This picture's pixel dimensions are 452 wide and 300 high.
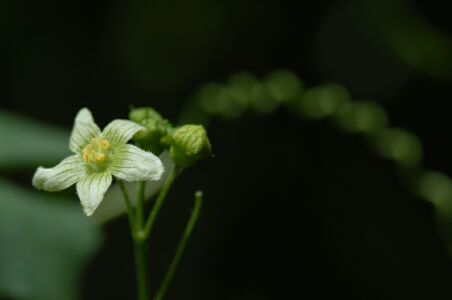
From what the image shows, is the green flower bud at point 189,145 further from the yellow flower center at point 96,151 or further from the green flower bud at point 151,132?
the yellow flower center at point 96,151

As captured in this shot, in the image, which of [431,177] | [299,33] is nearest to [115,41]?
[299,33]

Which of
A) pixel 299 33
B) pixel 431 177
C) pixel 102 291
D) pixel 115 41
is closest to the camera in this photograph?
pixel 431 177

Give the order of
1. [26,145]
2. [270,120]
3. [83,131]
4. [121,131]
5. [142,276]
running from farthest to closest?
[270,120] → [26,145] → [83,131] → [121,131] → [142,276]

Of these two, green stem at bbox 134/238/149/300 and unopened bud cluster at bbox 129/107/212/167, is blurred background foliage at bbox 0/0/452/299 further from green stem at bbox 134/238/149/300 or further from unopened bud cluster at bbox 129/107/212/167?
green stem at bbox 134/238/149/300

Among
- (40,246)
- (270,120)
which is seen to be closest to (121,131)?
(40,246)

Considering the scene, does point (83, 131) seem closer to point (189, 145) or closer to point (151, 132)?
point (151, 132)

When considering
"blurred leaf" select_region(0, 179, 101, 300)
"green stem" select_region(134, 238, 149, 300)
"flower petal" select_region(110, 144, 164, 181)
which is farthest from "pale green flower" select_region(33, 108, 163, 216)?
"blurred leaf" select_region(0, 179, 101, 300)

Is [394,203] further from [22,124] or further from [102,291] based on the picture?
[22,124]
